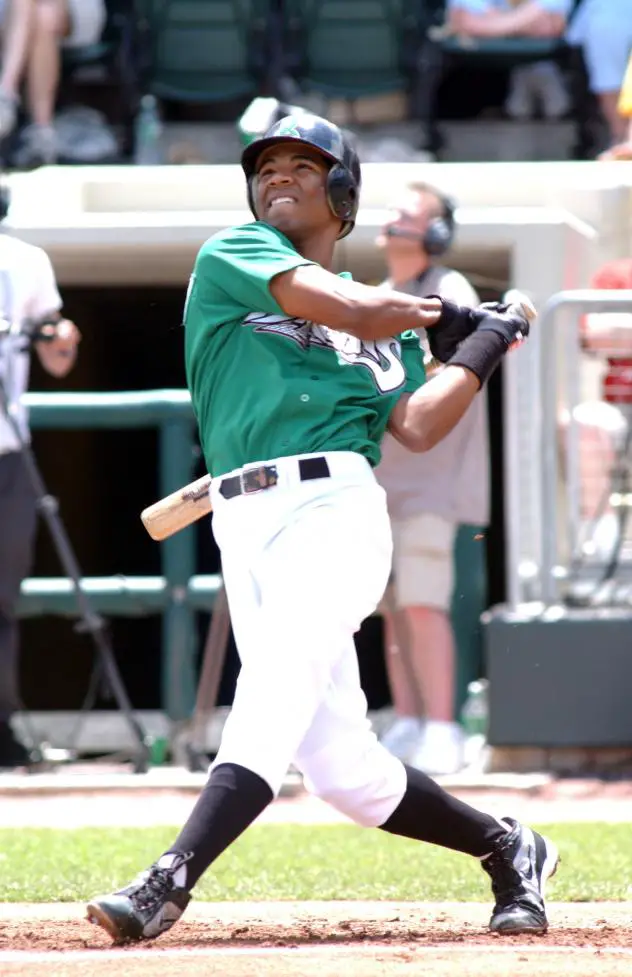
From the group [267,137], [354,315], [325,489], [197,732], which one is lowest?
[197,732]

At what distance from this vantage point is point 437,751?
7.76m

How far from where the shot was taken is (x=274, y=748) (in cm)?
410

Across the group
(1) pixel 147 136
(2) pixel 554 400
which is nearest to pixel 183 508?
(2) pixel 554 400

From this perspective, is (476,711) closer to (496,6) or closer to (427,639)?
(427,639)

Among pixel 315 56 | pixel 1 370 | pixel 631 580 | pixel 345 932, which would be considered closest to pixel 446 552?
pixel 631 580

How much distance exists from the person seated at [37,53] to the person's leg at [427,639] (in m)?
4.13

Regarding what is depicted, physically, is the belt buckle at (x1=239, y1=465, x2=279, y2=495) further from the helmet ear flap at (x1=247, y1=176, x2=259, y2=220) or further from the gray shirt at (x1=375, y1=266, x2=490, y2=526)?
the gray shirt at (x1=375, y1=266, x2=490, y2=526)

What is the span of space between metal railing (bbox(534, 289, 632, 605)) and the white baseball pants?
3.74m

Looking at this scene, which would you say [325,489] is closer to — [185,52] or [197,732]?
[197,732]

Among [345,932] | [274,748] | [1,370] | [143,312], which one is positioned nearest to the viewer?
[274,748]

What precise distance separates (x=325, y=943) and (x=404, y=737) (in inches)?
137

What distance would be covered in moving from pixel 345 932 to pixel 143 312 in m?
6.90

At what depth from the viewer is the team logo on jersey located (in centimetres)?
425

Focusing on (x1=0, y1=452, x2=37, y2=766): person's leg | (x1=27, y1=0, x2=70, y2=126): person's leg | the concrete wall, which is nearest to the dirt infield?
(x1=0, y1=452, x2=37, y2=766): person's leg
